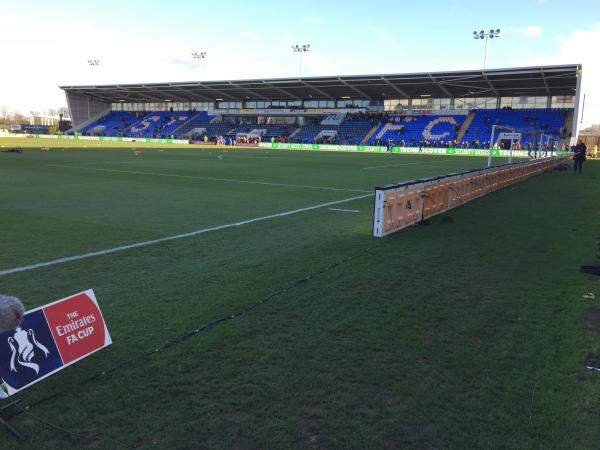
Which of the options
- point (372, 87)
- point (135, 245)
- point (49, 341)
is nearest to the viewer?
point (49, 341)

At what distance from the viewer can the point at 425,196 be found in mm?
10945

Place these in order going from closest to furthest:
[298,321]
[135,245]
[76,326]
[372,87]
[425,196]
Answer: [76,326] < [298,321] < [135,245] < [425,196] < [372,87]

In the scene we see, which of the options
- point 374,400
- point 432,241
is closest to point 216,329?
point 374,400

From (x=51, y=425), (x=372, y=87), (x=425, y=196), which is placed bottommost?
(x=51, y=425)

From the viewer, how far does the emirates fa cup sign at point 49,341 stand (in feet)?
10.4

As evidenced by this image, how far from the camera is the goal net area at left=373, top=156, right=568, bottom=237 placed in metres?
9.02

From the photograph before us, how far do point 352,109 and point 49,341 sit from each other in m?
73.3

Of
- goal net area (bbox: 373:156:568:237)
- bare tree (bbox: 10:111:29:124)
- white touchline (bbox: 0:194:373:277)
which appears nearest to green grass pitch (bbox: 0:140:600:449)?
white touchline (bbox: 0:194:373:277)

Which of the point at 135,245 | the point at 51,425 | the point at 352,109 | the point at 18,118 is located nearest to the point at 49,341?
the point at 51,425

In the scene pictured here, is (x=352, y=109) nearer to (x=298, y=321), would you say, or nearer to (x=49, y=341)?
(x=298, y=321)

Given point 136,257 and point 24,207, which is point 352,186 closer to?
point 24,207

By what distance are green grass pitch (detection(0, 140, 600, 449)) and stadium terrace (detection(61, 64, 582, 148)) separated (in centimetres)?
4288

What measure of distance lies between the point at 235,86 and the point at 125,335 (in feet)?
231

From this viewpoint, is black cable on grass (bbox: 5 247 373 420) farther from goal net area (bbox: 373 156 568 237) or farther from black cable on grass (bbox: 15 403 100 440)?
goal net area (bbox: 373 156 568 237)
